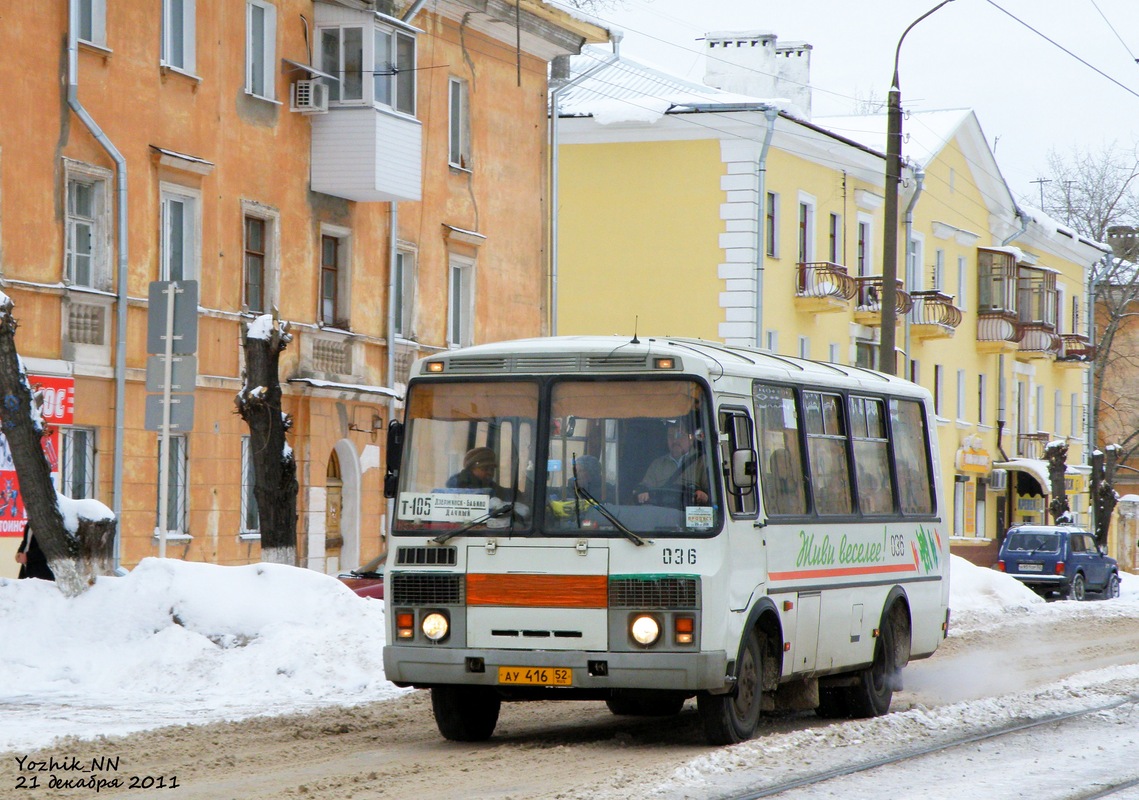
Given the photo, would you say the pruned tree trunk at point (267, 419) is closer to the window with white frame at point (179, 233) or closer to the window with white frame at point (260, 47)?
the window with white frame at point (179, 233)

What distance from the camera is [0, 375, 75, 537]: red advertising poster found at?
68.2ft

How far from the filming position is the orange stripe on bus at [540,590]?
11.1 meters

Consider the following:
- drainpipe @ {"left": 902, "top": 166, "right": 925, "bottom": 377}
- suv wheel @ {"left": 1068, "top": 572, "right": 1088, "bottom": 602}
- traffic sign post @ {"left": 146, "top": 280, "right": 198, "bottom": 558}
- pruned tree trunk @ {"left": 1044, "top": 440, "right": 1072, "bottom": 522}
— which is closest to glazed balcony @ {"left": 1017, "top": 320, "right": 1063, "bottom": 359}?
pruned tree trunk @ {"left": 1044, "top": 440, "right": 1072, "bottom": 522}

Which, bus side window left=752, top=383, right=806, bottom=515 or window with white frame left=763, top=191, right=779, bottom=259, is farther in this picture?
window with white frame left=763, top=191, right=779, bottom=259

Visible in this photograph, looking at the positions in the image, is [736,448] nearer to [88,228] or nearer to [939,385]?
[88,228]

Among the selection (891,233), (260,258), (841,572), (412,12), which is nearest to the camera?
(841,572)

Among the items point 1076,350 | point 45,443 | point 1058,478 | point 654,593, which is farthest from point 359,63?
point 1076,350

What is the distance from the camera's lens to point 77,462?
2183cm

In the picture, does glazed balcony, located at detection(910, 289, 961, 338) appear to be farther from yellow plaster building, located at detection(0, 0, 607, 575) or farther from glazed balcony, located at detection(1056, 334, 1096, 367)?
yellow plaster building, located at detection(0, 0, 607, 575)

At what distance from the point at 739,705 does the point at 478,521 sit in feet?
6.64

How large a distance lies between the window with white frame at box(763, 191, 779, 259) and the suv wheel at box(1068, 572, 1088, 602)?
30.3 feet

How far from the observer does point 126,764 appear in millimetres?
10445

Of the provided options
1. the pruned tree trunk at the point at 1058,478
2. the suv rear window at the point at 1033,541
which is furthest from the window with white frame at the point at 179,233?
the pruned tree trunk at the point at 1058,478

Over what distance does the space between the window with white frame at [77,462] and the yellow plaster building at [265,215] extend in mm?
31
